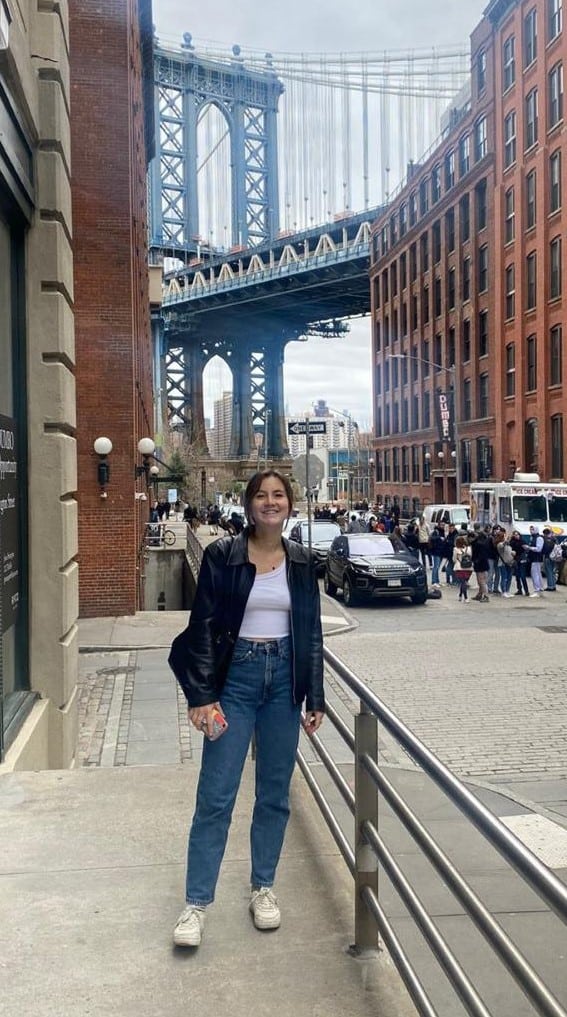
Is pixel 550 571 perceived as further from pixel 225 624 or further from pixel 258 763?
pixel 225 624

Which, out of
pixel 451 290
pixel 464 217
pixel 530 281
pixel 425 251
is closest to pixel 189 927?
pixel 530 281

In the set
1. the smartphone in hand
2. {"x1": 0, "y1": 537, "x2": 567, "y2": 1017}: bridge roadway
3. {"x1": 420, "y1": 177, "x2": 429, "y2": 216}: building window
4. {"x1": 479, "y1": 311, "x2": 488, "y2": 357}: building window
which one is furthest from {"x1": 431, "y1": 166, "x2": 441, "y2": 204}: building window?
the smartphone in hand

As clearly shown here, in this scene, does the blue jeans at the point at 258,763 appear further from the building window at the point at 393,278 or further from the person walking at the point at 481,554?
the building window at the point at 393,278

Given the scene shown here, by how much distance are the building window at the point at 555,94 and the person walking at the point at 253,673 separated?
43.8 m

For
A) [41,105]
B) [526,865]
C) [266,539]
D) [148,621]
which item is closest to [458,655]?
[148,621]

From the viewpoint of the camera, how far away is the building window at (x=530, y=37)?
4459cm

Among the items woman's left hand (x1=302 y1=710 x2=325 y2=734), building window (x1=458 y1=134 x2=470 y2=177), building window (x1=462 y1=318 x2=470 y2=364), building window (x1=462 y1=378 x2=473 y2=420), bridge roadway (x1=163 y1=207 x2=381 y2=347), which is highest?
bridge roadway (x1=163 y1=207 x2=381 y2=347)

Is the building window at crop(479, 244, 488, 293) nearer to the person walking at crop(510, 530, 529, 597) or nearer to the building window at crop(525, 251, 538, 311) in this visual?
the building window at crop(525, 251, 538, 311)

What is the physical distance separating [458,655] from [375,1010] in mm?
10737

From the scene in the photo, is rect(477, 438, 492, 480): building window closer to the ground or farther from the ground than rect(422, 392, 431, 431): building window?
closer to the ground

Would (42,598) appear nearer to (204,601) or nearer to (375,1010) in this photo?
(204,601)

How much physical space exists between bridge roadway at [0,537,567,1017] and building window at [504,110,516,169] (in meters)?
45.4

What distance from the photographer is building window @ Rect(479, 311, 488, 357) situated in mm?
50400

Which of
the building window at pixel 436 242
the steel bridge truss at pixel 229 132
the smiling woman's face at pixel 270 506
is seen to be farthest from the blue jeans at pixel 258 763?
the steel bridge truss at pixel 229 132
